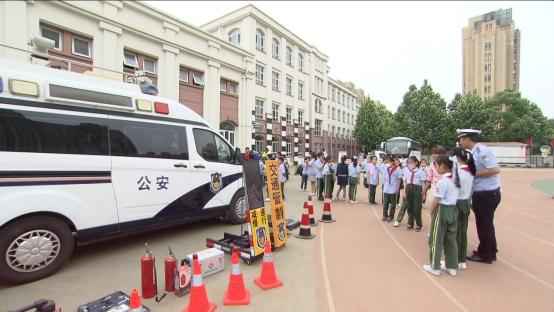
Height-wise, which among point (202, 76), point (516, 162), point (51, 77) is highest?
point (202, 76)

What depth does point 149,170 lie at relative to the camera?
4848mm

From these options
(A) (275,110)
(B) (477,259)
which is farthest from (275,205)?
(A) (275,110)

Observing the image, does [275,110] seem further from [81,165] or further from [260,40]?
[81,165]

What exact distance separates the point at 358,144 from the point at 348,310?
4995 centimetres

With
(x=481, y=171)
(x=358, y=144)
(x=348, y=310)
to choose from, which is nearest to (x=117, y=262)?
(x=348, y=310)

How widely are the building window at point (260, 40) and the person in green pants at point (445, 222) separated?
79.6 feet

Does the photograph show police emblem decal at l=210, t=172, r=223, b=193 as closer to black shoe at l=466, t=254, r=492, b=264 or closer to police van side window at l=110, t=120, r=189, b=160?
police van side window at l=110, t=120, r=189, b=160

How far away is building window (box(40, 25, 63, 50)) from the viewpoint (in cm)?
1145

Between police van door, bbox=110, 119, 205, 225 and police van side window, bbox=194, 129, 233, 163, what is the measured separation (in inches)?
12.2

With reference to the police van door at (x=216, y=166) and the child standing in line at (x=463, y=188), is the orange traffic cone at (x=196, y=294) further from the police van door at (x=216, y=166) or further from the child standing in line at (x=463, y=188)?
the child standing in line at (x=463, y=188)

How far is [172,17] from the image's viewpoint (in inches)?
628

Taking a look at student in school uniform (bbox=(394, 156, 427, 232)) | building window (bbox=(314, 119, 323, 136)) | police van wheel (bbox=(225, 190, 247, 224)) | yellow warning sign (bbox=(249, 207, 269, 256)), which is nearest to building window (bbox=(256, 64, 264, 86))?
building window (bbox=(314, 119, 323, 136))

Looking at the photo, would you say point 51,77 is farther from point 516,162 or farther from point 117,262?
point 516,162

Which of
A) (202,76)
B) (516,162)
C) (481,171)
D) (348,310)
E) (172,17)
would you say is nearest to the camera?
(348,310)
